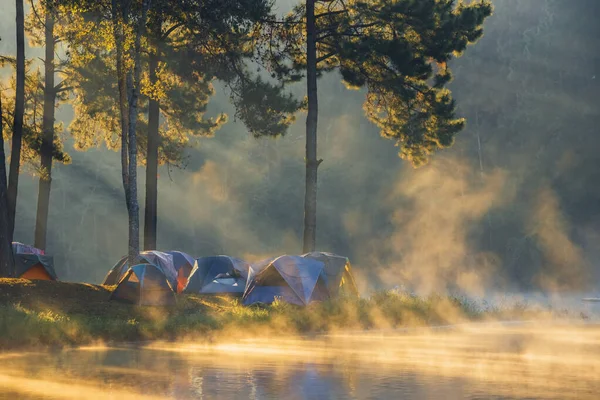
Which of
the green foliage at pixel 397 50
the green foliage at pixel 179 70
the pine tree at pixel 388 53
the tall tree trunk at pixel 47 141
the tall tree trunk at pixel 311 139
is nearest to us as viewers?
the green foliage at pixel 179 70

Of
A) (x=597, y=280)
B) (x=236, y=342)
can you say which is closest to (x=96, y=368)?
(x=236, y=342)

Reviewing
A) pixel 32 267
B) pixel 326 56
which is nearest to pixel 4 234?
pixel 32 267

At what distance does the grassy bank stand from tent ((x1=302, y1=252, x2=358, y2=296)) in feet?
6.43

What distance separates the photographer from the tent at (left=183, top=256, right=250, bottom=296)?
3359 cm

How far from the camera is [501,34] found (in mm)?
170750

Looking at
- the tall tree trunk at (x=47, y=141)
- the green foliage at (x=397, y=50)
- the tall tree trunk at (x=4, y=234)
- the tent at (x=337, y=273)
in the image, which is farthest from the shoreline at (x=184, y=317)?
the tall tree trunk at (x=47, y=141)

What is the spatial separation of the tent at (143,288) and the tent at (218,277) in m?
5.51

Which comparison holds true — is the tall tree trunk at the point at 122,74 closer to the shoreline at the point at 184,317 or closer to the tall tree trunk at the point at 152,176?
the shoreline at the point at 184,317

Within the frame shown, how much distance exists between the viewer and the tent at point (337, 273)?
1305 inches

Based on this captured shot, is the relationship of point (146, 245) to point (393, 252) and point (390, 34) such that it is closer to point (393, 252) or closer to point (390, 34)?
point (390, 34)

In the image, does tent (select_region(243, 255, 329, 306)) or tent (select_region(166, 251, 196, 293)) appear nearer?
tent (select_region(243, 255, 329, 306))

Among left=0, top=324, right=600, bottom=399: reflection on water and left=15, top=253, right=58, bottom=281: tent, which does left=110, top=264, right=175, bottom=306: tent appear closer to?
left=0, top=324, right=600, bottom=399: reflection on water

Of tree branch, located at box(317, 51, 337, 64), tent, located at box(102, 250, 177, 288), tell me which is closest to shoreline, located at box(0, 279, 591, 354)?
tent, located at box(102, 250, 177, 288)

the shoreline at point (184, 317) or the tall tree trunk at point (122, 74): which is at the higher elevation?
the tall tree trunk at point (122, 74)
